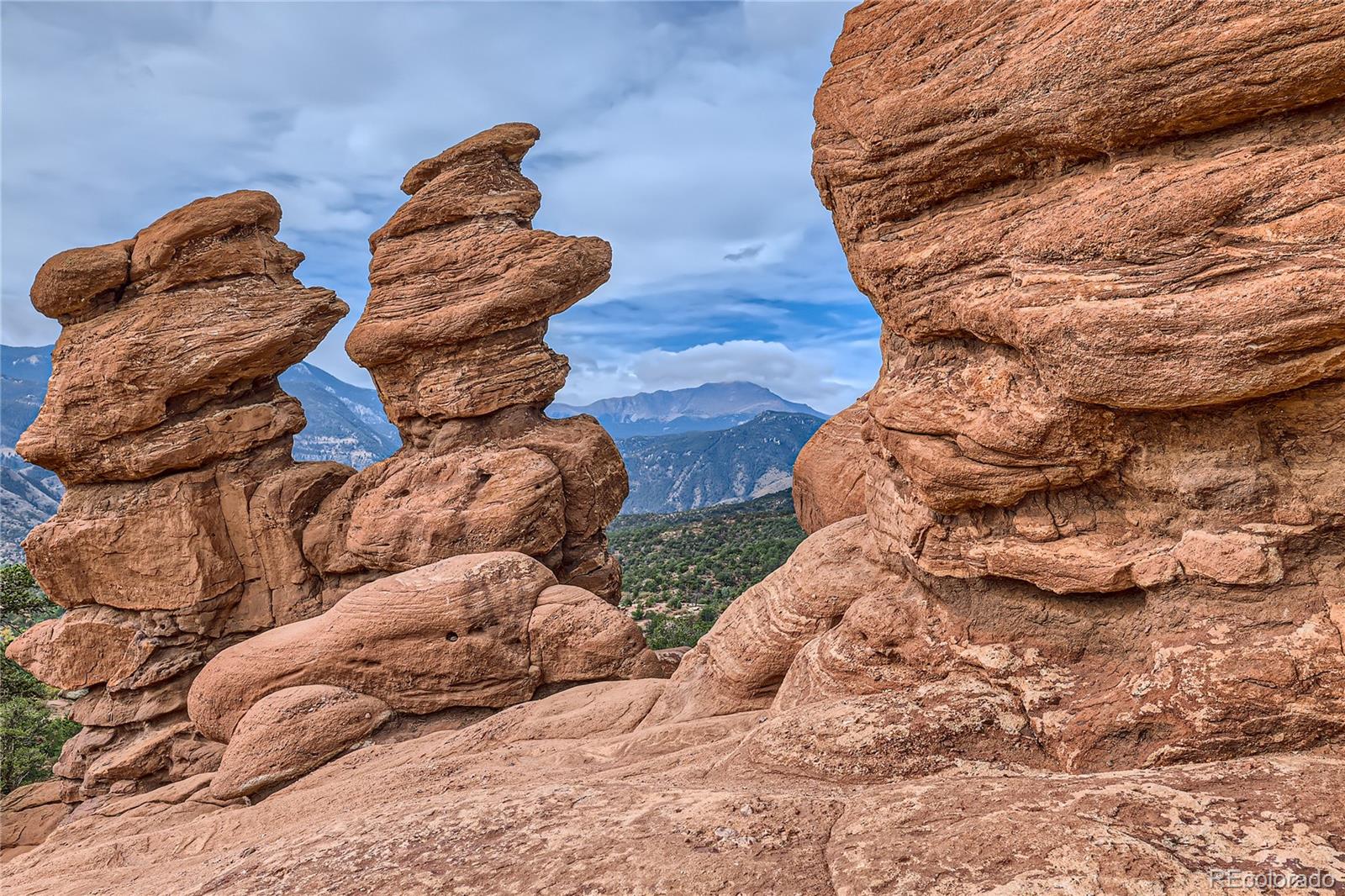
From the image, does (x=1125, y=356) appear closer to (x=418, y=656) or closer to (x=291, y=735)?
(x=418, y=656)

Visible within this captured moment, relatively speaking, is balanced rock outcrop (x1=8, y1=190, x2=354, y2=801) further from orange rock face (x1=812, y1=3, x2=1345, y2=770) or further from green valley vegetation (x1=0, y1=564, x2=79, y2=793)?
orange rock face (x1=812, y1=3, x2=1345, y2=770)

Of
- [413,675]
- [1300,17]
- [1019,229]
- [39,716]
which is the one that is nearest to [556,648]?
[413,675]

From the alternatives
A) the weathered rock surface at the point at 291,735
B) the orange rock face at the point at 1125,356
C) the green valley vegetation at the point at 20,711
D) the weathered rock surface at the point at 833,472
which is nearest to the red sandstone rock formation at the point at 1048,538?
the orange rock face at the point at 1125,356

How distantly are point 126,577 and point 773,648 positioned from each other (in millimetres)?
19199

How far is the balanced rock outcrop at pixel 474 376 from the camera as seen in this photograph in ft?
69.8

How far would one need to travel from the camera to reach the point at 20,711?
27.7 meters

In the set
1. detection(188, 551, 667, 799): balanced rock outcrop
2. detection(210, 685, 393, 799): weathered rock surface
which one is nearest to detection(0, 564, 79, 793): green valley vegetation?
detection(188, 551, 667, 799): balanced rock outcrop

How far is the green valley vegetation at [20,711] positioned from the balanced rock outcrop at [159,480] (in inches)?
281

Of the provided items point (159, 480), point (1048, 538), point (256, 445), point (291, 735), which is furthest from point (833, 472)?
point (159, 480)

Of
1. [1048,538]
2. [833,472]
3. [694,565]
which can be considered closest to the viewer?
[1048,538]

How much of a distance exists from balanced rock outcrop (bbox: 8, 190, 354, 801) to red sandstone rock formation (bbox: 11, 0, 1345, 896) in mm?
10942

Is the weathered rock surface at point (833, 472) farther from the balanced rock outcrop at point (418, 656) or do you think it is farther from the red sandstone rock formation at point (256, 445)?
the red sandstone rock formation at point (256, 445)

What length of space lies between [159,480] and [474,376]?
9.54m

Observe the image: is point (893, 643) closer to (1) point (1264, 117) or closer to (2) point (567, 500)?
(1) point (1264, 117)
